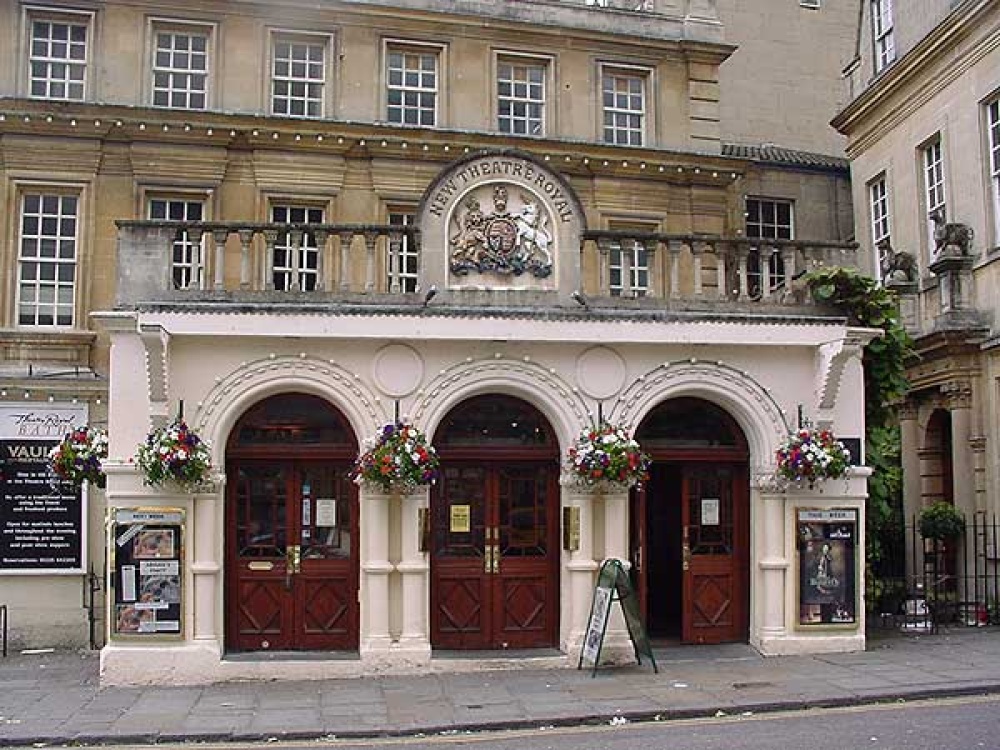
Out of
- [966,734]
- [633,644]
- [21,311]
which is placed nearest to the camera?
[966,734]

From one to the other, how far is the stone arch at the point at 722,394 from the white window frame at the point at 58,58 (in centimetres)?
1088

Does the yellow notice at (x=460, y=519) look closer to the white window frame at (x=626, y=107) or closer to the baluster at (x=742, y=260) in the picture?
the baluster at (x=742, y=260)

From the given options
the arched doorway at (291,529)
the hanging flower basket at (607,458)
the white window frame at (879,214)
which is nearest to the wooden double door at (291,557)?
the arched doorway at (291,529)

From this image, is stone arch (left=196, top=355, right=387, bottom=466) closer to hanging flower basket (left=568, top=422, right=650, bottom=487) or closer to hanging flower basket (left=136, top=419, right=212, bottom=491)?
hanging flower basket (left=136, top=419, right=212, bottom=491)

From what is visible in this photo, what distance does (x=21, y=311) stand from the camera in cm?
1850

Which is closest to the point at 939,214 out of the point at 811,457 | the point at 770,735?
the point at 811,457

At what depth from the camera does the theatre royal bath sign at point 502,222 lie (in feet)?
45.4

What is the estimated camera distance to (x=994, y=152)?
19.1m

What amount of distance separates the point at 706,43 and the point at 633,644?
41.6ft

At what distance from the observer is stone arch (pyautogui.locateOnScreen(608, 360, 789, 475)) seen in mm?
14047

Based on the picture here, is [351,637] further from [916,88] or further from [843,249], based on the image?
[916,88]

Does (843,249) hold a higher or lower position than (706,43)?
lower

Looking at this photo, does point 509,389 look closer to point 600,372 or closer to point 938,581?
point 600,372

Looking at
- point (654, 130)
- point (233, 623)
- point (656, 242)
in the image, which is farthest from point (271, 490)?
point (654, 130)
